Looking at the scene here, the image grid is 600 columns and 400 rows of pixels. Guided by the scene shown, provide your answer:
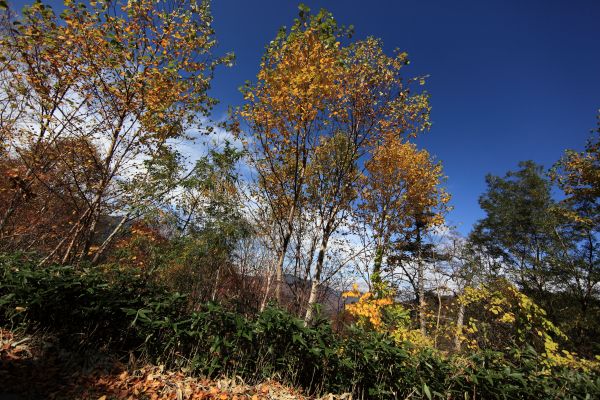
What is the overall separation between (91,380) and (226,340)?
4.58 feet

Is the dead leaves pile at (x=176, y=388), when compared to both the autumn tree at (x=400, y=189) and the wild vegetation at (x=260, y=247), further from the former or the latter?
the autumn tree at (x=400, y=189)

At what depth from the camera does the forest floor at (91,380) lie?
2.69 m

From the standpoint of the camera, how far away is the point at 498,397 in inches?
101

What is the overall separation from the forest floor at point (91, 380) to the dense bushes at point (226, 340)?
170 millimetres

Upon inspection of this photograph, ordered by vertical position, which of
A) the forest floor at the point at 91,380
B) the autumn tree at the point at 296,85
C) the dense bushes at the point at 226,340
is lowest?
the forest floor at the point at 91,380

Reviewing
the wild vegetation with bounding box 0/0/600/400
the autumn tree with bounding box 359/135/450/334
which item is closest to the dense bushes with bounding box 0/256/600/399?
the wild vegetation with bounding box 0/0/600/400

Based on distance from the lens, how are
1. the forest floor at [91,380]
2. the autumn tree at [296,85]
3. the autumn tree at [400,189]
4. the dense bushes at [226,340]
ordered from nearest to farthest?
1. the forest floor at [91,380]
2. the dense bushes at [226,340]
3. the autumn tree at [296,85]
4. the autumn tree at [400,189]

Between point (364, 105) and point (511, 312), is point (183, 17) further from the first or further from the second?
point (511, 312)

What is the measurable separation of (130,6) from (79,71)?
1628 mm

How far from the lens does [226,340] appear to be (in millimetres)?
3221

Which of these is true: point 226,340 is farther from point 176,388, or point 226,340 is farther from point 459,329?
point 459,329

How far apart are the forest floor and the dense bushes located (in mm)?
170

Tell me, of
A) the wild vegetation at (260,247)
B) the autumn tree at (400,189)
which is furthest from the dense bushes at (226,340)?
the autumn tree at (400,189)

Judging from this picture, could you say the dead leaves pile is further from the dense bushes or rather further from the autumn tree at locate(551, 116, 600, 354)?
the autumn tree at locate(551, 116, 600, 354)
